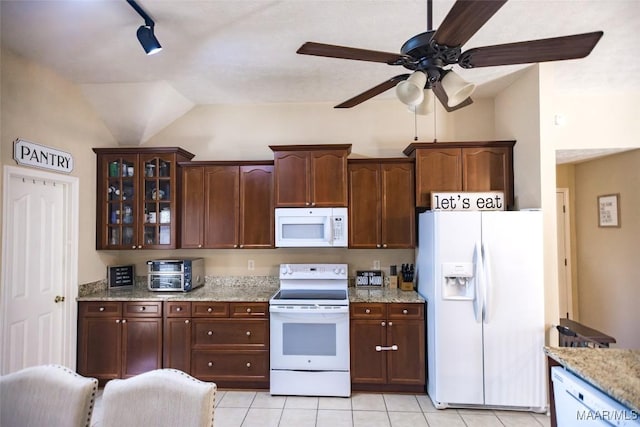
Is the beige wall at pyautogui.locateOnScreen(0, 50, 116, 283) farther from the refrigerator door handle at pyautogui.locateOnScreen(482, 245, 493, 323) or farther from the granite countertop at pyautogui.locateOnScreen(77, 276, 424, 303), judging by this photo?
the refrigerator door handle at pyautogui.locateOnScreen(482, 245, 493, 323)

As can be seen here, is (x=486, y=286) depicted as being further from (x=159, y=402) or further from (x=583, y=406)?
(x=159, y=402)

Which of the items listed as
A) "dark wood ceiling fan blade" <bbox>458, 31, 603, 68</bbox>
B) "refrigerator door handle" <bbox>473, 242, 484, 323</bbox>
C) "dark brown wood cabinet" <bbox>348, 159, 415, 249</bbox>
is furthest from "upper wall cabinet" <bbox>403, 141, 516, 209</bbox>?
"dark wood ceiling fan blade" <bbox>458, 31, 603, 68</bbox>

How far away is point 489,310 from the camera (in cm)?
269

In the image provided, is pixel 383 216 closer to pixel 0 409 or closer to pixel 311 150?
pixel 311 150

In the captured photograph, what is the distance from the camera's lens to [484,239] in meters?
2.73

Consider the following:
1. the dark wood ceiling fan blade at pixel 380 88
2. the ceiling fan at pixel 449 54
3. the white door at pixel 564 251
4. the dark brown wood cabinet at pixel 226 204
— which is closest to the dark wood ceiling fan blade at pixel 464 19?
the ceiling fan at pixel 449 54

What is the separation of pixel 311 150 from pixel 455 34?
210cm

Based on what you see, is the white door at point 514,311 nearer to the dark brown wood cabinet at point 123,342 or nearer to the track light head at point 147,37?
the track light head at point 147,37

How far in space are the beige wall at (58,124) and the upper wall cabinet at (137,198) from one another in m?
0.10

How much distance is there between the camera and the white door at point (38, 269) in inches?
98.7

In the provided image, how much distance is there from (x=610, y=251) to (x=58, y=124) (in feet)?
19.6

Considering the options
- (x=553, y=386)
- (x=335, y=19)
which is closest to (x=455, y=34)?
(x=335, y=19)

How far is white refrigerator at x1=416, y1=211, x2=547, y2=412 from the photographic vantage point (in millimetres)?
2678

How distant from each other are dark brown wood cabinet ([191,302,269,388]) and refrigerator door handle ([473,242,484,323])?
185 cm
